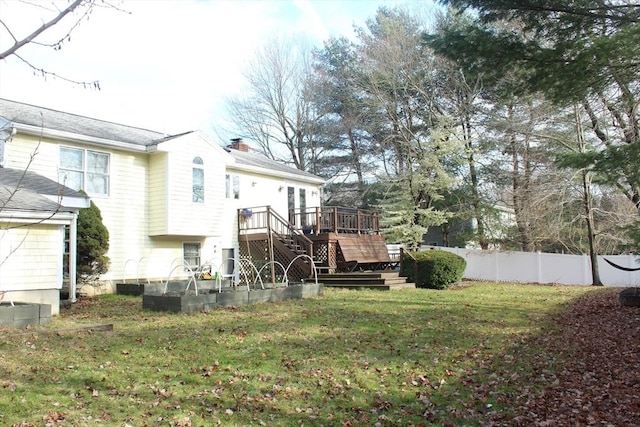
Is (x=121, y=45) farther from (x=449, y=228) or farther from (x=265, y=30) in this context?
(x=265, y=30)

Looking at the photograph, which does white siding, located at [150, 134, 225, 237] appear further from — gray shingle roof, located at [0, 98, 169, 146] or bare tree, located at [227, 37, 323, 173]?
bare tree, located at [227, 37, 323, 173]

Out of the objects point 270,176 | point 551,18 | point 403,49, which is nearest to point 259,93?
point 403,49

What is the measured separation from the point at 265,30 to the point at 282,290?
2682 centimetres

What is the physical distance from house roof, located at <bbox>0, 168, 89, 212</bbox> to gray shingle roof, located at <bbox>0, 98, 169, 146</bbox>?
1.44 m

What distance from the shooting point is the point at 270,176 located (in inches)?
838

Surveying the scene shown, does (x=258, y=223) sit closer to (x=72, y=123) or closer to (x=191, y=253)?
(x=191, y=253)

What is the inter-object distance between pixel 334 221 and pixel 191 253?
5434mm

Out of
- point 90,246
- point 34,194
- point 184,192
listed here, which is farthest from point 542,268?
point 34,194

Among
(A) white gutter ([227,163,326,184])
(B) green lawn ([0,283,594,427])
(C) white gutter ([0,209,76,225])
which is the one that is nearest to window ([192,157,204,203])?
(A) white gutter ([227,163,326,184])

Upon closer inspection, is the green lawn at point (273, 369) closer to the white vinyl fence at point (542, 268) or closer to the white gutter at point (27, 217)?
the white gutter at point (27, 217)

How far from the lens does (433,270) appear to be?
57.7 feet

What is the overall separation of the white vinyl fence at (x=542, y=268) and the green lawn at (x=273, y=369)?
14305mm

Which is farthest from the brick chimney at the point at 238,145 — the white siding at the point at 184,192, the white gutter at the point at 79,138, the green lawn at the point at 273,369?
the green lawn at the point at 273,369

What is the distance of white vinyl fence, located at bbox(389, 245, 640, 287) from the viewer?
22.3 metres
